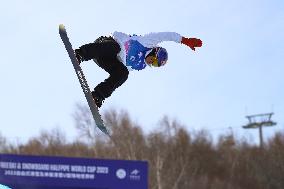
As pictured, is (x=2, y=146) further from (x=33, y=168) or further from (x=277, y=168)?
(x=33, y=168)

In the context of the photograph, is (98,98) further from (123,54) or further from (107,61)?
(123,54)

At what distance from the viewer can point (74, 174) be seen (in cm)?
1582

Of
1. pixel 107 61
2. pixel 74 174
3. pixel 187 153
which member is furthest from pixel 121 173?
pixel 187 153

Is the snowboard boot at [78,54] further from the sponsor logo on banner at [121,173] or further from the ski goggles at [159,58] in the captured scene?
the sponsor logo on banner at [121,173]

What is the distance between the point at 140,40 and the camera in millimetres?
8930

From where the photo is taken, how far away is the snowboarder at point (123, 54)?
28.9 ft

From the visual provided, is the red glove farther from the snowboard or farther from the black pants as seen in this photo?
the snowboard

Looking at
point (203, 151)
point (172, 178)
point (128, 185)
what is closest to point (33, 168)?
point (128, 185)

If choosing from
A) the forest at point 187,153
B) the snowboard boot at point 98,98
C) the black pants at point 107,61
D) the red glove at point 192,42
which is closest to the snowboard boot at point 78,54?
the black pants at point 107,61

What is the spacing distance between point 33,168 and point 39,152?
39345mm

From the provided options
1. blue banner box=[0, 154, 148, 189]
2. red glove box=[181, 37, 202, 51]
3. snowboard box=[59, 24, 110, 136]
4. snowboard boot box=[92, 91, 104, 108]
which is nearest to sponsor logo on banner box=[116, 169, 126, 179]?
blue banner box=[0, 154, 148, 189]

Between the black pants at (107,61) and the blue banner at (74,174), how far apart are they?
6950mm

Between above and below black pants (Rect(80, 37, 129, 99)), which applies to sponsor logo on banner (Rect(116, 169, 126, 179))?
below

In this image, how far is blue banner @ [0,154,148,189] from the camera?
15.6 metres
